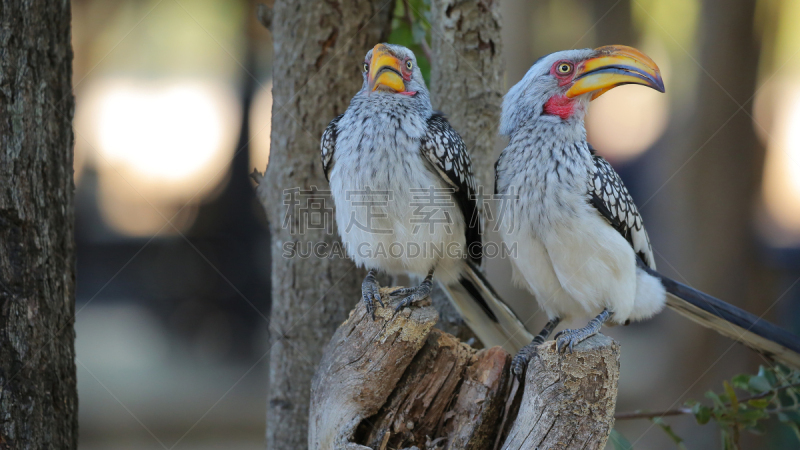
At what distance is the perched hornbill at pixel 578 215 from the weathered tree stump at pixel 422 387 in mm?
143

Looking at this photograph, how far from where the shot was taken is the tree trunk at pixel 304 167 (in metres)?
2.79

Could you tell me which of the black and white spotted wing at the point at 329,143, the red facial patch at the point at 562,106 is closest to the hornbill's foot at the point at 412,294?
the black and white spotted wing at the point at 329,143

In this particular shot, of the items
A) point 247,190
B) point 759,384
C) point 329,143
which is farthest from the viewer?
point 247,190

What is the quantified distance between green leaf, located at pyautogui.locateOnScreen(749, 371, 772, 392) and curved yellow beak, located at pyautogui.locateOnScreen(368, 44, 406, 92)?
6.70ft

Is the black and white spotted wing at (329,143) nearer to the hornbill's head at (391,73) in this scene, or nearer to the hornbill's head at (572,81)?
the hornbill's head at (391,73)

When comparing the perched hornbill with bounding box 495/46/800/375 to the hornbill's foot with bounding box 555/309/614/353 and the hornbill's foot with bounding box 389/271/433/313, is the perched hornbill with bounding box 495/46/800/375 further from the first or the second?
the hornbill's foot with bounding box 389/271/433/313

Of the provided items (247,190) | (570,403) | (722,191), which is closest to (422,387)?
(570,403)

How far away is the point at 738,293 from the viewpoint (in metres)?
4.80

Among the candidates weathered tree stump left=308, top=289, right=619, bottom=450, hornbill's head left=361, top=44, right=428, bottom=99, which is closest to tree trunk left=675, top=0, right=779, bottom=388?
hornbill's head left=361, top=44, right=428, bottom=99

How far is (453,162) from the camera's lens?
7.48ft

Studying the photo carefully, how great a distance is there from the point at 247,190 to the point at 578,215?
525 cm

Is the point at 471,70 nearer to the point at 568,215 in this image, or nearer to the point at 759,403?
the point at 568,215

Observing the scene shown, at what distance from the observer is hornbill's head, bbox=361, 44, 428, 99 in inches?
88.4

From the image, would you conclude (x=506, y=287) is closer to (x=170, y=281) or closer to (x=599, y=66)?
(x=599, y=66)
